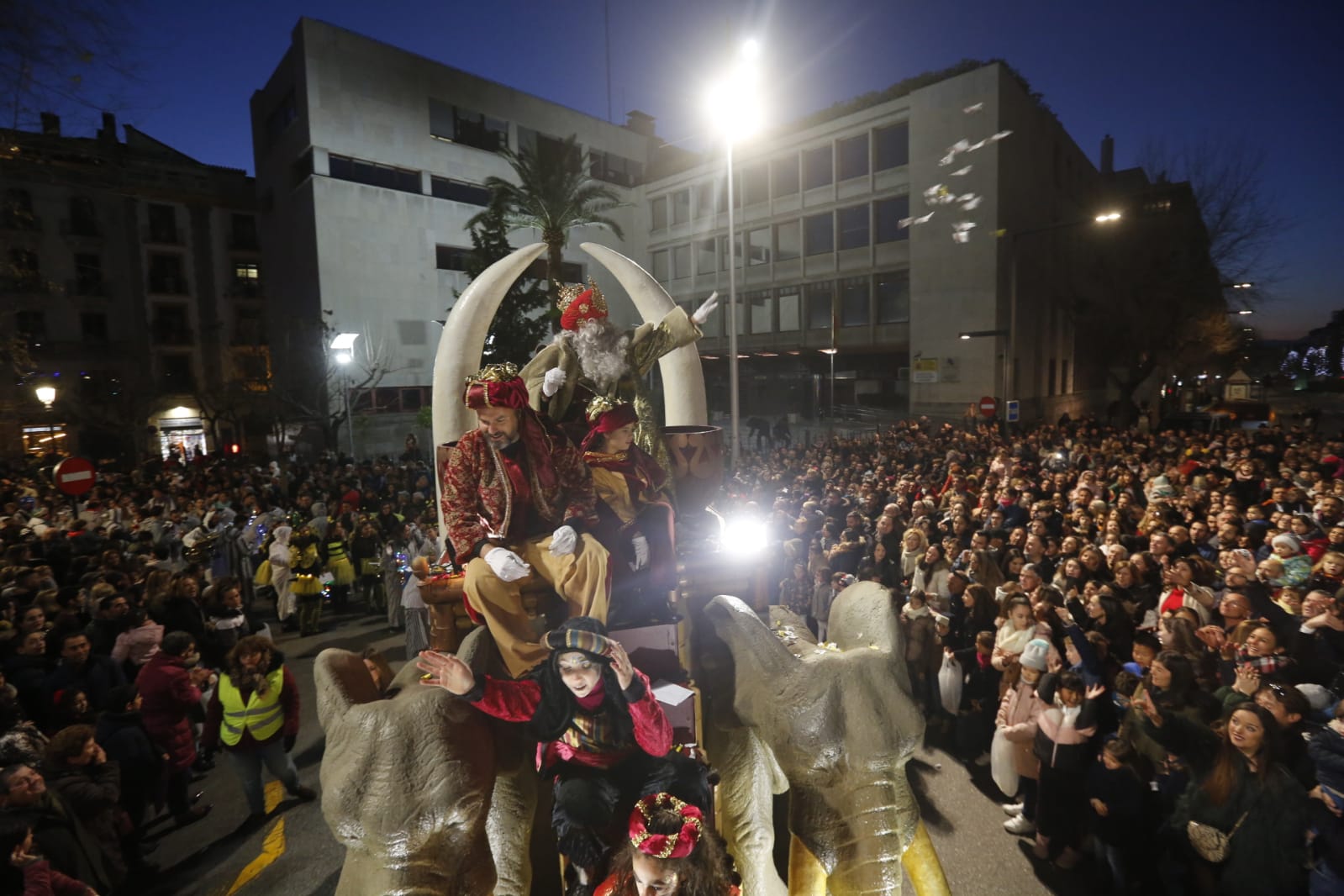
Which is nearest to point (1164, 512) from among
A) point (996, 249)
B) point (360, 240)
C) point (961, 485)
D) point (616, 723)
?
point (961, 485)

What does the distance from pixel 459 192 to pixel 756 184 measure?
14.7 metres

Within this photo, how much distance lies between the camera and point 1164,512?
26.9ft

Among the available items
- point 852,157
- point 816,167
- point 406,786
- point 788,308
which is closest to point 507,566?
point 406,786

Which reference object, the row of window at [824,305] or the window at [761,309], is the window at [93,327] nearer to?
the row of window at [824,305]

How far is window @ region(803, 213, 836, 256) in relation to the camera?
31812mm

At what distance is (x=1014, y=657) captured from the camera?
5.97 metres

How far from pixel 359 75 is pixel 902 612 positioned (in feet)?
→ 102

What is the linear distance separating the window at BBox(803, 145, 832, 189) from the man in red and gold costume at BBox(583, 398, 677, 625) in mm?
31291

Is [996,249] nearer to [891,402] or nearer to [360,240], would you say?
[891,402]

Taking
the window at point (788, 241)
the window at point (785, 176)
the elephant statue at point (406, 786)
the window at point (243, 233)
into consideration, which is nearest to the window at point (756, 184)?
the window at point (785, 176)

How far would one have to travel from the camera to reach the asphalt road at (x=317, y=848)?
16.8 ft

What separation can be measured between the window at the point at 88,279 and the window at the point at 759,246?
31.3 metres

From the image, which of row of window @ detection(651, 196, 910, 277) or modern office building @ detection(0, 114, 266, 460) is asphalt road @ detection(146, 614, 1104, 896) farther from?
row of window @ detection(651, 196, 910, 277)

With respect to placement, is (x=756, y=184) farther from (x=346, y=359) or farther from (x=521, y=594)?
(x=521, y=594)
